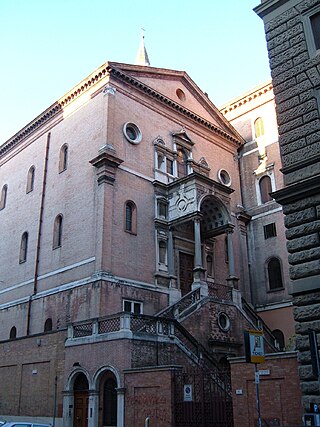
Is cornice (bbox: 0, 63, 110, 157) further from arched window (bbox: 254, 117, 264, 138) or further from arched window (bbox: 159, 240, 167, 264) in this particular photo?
arched window (bbox: 254, 117, 264, 138)

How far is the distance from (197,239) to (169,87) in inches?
457

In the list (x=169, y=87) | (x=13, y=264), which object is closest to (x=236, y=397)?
(x=13, y=264)

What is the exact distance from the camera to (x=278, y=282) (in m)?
31.4

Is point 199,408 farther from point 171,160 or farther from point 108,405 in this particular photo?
point 171,160

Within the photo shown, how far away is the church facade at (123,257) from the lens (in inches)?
729

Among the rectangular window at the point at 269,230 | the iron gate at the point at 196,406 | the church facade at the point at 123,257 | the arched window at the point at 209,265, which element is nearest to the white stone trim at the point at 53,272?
the church facade at the point at 123,257

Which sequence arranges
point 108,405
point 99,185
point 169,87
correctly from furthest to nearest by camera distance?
point 169,87, point 99,185, point 108,405

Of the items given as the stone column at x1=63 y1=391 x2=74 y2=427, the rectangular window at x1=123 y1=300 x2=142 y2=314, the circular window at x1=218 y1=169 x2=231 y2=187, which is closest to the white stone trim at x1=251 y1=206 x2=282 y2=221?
the circular window at x1=218 y1=169 x2=231 y2=187

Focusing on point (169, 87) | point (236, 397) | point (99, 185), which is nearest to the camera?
point (236, 397)

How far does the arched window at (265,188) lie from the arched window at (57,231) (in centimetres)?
1384

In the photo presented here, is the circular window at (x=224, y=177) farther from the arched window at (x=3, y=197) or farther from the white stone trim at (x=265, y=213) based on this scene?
the arched window at (x=3, y=197)

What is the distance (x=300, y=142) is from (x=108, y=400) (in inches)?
460

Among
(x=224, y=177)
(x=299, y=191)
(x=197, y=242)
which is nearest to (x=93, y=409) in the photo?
(x=299, y=191)

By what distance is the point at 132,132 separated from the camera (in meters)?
29.2
